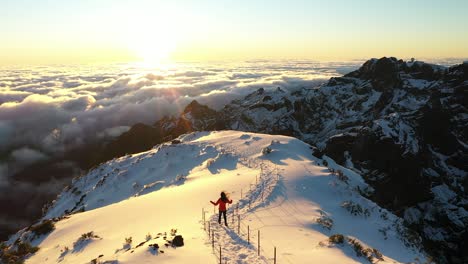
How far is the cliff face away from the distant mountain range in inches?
9.5

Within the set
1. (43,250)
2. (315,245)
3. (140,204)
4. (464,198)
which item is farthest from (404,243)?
(464,198)

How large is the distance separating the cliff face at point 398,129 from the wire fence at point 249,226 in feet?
57.2

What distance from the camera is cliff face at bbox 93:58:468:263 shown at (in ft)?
273

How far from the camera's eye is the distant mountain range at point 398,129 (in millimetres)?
82688

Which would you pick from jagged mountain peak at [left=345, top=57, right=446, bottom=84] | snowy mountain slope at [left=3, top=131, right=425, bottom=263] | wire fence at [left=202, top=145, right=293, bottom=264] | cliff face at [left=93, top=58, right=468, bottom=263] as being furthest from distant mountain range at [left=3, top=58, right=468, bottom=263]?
wire fence at [left=202, top=145, right=293, bottom=264]

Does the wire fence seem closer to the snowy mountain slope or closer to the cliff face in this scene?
the snowy mountain slope

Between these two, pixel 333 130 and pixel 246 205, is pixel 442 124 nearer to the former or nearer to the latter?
pixel 333 130

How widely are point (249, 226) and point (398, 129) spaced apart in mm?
83738

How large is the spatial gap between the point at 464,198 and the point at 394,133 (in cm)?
2398

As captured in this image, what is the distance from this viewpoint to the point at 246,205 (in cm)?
2388

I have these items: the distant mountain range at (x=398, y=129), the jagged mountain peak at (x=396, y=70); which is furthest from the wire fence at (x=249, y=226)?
the jagged mountain peak at (x=396, y=70)

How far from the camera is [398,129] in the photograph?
92.0 meters

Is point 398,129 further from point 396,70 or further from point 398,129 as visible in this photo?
point 396,70

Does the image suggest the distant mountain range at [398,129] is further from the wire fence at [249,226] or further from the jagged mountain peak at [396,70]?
the wire fence at [249,226]
